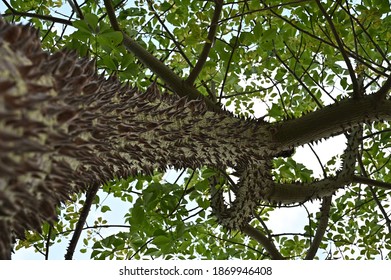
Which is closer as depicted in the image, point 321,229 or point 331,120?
point 331,120

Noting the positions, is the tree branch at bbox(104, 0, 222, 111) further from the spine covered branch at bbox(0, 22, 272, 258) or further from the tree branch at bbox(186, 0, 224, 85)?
the spine covered branch at bbox(0, 22, 272, 258)

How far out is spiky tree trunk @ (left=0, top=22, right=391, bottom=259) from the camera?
1.13 metres

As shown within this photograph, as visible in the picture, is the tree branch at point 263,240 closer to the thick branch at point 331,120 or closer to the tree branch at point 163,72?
the thick branch at point 331,120

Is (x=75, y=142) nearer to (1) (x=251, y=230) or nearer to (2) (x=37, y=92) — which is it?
(2) (x=37, y=92)

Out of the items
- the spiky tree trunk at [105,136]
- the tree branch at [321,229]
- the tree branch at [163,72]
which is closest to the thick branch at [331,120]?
the spiky tree trunk at [105,136]

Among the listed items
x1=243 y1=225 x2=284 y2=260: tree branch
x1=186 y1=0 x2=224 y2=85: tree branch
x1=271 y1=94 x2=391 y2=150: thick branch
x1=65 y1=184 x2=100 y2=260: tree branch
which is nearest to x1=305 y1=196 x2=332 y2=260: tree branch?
x1=243 y1=225 x2=284 y2=260: tree branch

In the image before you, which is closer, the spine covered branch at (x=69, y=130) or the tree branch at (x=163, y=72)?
the spine covered branch at (x=69, y=130)

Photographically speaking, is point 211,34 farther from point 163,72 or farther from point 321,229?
point 321,229

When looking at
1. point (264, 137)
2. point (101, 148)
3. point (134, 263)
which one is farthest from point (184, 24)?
point (101, 148)

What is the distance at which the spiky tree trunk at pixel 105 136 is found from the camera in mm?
1129

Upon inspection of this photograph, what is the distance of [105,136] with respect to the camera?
1.88 meters

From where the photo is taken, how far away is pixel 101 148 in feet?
6.25

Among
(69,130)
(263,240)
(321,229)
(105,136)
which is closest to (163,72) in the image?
(105,136)

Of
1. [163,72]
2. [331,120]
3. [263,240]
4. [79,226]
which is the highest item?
[163,72]
